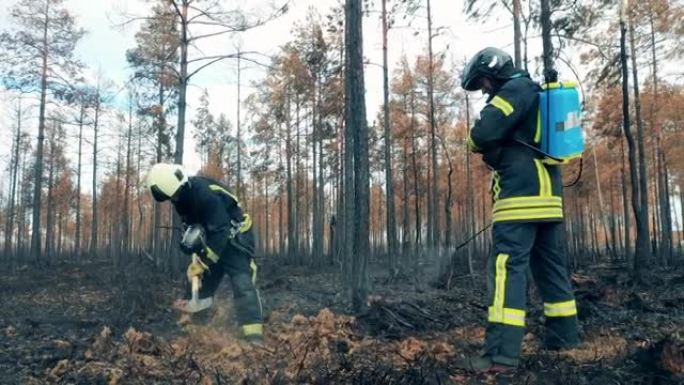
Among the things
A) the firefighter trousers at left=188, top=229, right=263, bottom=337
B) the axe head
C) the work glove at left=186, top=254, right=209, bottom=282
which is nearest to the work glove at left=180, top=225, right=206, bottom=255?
the work glove at left=186, top=254, right=209, bottom=282

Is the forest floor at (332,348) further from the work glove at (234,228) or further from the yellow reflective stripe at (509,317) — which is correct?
the work glove at (234,228)

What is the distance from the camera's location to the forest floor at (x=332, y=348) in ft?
10.3

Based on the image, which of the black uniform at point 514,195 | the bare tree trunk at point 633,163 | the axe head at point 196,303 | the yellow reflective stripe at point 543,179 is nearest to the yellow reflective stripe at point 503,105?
the black uniform at point 514,195

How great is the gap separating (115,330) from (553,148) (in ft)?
Result: 15.0

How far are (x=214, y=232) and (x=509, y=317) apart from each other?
2829 millimetres

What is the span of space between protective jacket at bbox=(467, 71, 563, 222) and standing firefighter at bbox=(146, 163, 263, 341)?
249 centimetres

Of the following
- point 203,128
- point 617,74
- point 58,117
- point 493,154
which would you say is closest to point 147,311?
point 493,154

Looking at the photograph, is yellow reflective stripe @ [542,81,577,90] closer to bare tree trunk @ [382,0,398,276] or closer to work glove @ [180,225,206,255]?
work glove @ [180,225,206,255]

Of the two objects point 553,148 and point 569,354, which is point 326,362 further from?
point 553,148

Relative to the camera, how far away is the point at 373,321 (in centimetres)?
504

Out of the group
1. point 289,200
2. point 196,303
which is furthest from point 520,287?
point 289,200

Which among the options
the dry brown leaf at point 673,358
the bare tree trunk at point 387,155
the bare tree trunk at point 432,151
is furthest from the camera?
the bare tree trunk at point 432,151

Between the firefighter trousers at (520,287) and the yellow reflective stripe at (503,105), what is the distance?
76cm

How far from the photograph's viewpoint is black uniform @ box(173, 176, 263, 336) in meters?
4.93
